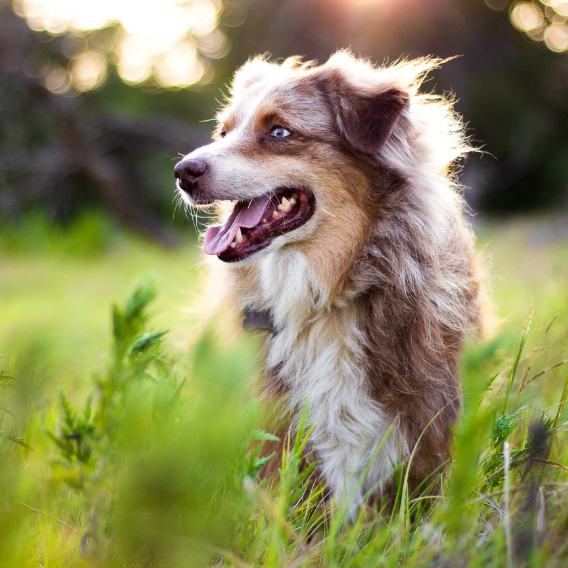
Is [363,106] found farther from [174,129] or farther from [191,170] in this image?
Answer: [174,129]

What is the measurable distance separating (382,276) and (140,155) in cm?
1077

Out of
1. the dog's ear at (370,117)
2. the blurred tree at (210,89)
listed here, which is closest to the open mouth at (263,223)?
the dog's ear at (370,117)

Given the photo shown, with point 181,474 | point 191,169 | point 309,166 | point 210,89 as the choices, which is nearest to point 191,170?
point 191,169

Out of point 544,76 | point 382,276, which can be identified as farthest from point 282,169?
point 544,76

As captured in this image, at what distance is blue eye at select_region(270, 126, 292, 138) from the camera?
254 centimetres

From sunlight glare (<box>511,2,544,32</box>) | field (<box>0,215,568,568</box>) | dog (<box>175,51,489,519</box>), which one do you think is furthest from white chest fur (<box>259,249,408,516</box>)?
sunlight glare (<box>511,2,544,32</box>)

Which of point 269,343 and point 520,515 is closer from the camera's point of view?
point 520,515

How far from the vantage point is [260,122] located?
8.53 ft

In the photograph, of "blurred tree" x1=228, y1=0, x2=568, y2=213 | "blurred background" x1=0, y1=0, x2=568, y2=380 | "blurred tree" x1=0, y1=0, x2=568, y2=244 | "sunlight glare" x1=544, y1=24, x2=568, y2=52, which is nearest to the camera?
"blurred background" x1=0, y1=0, x2=568, y2=380

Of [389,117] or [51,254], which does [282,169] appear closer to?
[389,117]

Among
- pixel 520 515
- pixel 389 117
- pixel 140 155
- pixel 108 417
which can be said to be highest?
pixel 389 117

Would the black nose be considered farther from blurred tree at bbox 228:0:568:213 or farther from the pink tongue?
blurred tree at bbox 228:0:568:213

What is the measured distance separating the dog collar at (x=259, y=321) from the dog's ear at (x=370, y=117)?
0.97 meters

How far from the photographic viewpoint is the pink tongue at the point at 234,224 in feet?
8.17
